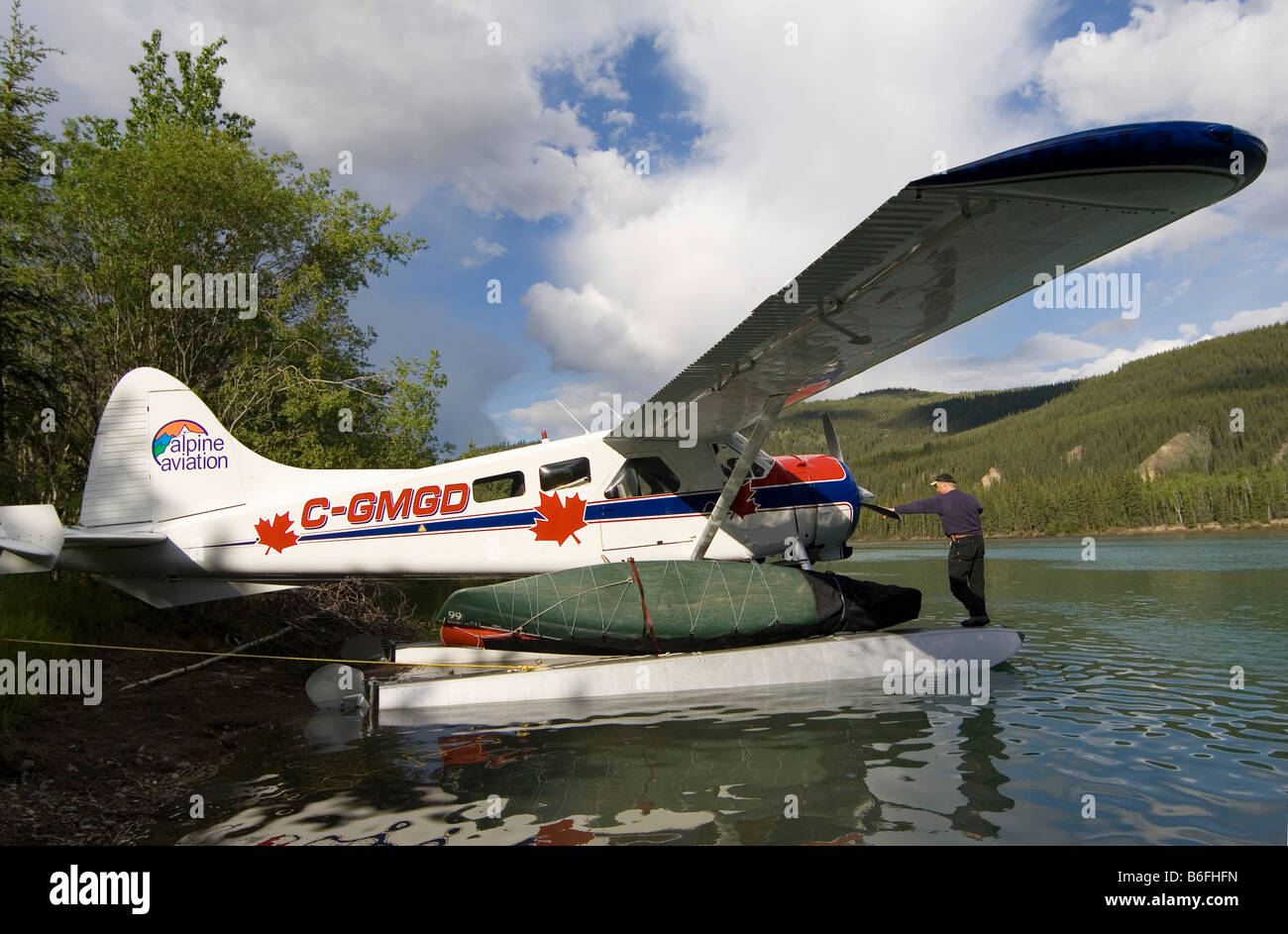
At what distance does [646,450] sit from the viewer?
8.69 meters

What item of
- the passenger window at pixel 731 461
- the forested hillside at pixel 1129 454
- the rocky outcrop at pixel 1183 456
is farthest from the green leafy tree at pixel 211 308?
the rocky outcrop at pixel 1183 456

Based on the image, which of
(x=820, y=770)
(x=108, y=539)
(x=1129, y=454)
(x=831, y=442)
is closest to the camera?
(x=820, y=770)

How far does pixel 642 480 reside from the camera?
8656 mm

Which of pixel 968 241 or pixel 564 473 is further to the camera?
pixel 564 473

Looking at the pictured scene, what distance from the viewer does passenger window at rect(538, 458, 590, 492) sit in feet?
27.1

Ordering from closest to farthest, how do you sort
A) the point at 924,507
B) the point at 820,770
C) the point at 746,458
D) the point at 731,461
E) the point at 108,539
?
the point at 820,770 < the point at 108,539 < the point at 746,458 < the point at 924,507 < the point at 731,461

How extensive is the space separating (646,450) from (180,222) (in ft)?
37.9

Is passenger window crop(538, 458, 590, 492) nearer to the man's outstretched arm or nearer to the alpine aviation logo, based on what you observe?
the alpine aviation logo

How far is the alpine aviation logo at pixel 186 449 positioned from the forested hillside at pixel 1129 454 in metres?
47.5

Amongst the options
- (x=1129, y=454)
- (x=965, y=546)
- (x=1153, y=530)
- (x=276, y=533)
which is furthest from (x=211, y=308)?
(x=1129, y=454)

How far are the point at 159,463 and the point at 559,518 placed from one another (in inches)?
167

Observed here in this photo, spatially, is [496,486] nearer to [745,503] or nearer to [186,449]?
[745,503]

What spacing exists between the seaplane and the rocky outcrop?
138 meters

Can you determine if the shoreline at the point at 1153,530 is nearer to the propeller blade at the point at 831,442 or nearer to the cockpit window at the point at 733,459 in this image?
the propeller blade at the point at 831,442
